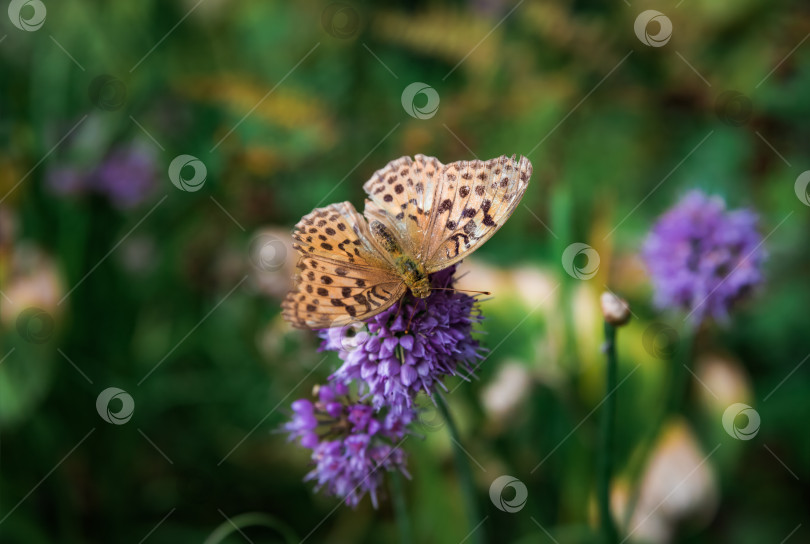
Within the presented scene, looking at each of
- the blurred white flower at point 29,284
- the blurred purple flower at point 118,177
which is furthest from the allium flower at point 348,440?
the blurred purple flower at point 118,177

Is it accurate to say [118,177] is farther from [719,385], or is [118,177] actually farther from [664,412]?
[719,385]

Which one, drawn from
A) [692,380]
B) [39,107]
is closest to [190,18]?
[39,107]

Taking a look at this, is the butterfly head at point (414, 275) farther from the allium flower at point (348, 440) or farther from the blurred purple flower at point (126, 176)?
the blurred purple flower at point (126, 176)

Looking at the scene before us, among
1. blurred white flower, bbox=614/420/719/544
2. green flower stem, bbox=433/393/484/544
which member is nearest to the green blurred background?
blurred white flower, bbox=614/420/719/544

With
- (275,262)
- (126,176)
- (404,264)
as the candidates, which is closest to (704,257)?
(404,264)

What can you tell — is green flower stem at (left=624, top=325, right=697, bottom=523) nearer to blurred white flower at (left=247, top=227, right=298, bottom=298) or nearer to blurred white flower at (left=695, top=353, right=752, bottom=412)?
blurred white flower at (left=695, top=353, right=752, bottom=412)

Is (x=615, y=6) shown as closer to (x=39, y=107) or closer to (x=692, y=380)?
(x=692, y=380)
